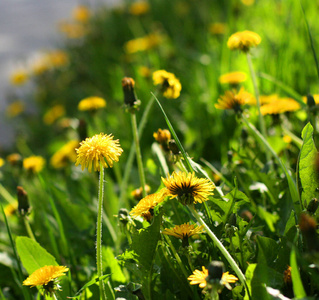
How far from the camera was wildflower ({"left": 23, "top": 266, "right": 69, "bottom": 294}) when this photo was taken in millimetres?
793

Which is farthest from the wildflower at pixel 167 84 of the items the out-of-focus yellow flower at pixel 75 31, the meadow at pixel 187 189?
the out-of-focus yellow flower at pixel 75 31

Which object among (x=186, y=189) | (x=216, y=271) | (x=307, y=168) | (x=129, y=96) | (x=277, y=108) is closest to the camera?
(x=216, y=271)

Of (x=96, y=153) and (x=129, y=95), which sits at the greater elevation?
(x=129, y=95)

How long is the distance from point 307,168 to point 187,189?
31 centimetres

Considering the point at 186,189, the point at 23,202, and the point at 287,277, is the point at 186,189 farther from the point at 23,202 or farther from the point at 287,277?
the point at 23,202

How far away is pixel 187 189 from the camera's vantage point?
2.43ft

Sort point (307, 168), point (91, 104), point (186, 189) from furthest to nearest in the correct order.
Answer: point (91, 104) → point (307, 168) → point (186, 189)

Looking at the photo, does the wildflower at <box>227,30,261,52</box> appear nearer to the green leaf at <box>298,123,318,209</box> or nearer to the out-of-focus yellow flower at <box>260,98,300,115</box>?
the out-of-focus yellow flower at <box>260,98,300,115</box>

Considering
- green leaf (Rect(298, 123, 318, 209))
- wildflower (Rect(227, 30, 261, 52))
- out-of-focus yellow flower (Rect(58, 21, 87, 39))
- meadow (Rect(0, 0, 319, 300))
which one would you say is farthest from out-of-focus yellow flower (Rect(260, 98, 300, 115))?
out-of-focus yellow flower (Rect(58, 21, 87, 39))

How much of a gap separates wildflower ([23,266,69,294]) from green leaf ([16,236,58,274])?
172mm

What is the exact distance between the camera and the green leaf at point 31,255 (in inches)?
39.0

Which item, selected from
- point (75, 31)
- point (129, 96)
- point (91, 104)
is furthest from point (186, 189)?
point (75, 31)

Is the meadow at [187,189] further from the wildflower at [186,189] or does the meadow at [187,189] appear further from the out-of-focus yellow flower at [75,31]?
the out-of-focus yellow flower at [75,31]

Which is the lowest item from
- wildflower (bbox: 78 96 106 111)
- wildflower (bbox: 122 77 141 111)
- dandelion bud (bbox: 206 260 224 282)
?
dandelion bud (bbox: 206 260 224 282)
